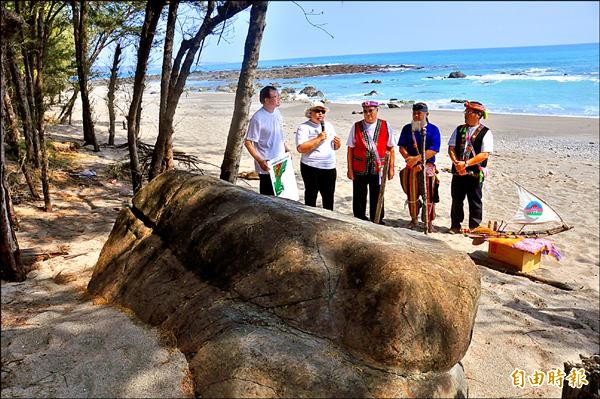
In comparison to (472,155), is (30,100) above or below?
above

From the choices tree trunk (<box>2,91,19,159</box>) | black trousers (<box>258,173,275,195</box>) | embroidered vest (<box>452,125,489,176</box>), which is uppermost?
tree trunk (<box>2,91,19,159</box>)

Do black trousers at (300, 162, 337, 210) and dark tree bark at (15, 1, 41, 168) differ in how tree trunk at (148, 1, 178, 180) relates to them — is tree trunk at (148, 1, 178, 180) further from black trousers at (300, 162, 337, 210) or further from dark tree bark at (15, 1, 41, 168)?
black trousers at (300, 162, 337, 210)

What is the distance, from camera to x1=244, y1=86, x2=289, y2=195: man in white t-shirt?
205 inches

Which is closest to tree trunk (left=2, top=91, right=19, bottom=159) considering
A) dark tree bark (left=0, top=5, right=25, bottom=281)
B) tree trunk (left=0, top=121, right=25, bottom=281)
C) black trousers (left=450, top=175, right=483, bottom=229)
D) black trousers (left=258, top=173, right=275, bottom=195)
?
dark tree bark (left=0, top=5, right=25, bottom=281)

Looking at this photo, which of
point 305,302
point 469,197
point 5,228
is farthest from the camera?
point 469,197

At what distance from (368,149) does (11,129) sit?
527 centimetres

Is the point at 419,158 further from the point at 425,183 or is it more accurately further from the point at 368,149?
the point at 368,149

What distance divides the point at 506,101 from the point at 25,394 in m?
29.4

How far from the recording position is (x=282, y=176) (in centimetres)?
548

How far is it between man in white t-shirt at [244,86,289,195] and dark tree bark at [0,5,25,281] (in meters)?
2.38

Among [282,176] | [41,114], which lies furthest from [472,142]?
[41,114]

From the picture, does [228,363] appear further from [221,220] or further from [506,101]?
[506,101]

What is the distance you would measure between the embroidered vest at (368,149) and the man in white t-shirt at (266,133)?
116 centimetres

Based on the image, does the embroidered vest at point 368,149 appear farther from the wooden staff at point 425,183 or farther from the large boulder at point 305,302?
the large boulder at point 305,302
